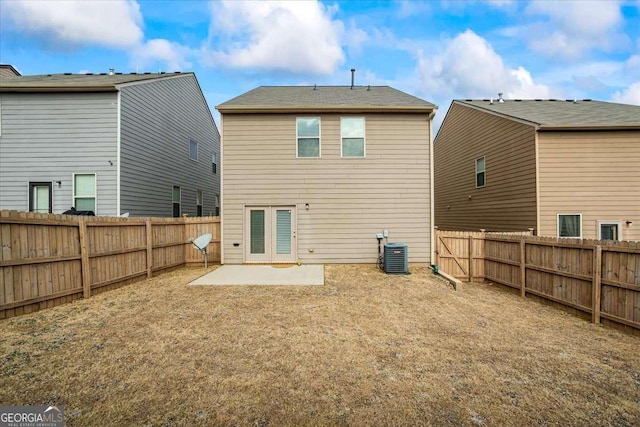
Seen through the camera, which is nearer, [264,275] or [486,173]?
[264,275]

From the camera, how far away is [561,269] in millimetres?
6090

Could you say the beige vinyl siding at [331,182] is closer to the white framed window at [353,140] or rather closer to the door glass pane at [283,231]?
the white framed window at [353,140]

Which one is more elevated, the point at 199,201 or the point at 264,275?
the point at 199,201

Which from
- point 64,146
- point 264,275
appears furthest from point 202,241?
point 64,146

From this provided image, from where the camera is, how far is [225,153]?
1009 cm

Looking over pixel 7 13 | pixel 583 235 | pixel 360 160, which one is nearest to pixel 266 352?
pixel 360 160

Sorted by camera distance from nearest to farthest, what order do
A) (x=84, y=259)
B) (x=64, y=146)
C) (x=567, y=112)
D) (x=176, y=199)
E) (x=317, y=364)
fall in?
(x=317, y=364)
(x=84, y=259)
(x=64, y=146)
(x=567, y=112)
(x=176, y=199)

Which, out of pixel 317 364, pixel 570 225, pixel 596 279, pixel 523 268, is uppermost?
pixel 570 225

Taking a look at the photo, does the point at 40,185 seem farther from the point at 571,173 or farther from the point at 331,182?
the point at 571,173

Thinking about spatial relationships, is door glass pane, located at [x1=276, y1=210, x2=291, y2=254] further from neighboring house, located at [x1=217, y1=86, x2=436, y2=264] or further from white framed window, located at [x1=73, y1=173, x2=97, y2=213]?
white framed window, located at [x1=73, y1=173, x2=97, y2=213]

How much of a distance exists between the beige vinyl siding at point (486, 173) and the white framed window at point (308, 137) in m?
7.64

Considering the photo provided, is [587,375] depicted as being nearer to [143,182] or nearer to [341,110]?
[341,110]

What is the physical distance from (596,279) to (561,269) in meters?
0.87

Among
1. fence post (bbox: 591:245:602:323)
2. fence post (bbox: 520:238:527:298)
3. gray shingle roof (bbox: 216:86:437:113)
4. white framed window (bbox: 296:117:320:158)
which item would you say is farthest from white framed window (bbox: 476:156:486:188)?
fence post (bbox: 591:245:602:323)
